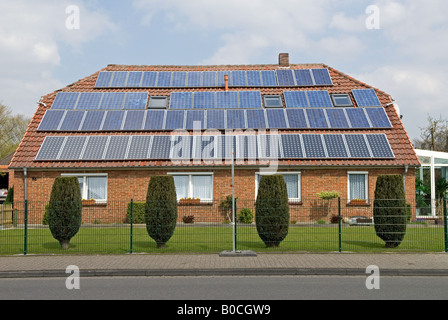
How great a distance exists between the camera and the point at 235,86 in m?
27.5

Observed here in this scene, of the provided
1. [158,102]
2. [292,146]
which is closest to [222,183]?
[292,146]

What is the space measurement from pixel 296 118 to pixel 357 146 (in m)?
3.58

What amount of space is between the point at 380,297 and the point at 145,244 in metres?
8.57

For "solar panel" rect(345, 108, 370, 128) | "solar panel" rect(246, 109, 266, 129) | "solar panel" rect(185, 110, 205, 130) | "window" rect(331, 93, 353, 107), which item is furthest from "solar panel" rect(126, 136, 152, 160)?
"window" rect(331, 93, 353, 107)

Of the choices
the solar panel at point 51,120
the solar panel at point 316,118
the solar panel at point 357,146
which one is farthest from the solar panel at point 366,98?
the solar panel at point 51,120

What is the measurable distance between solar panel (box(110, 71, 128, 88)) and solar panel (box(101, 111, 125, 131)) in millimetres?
3406

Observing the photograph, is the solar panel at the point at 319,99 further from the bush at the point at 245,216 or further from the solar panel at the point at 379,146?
the bush at the point at 245,216

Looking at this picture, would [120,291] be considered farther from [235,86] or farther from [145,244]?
[235,86]

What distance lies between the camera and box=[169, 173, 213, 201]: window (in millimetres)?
21984

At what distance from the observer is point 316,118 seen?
24047 millimetres

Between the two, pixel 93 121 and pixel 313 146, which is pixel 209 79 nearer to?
pixel 93 121

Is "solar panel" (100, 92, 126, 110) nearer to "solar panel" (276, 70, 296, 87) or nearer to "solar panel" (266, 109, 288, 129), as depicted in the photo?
"solar panel" (266, 109, 288, 129)

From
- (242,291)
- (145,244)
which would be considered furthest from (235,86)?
(242,291)

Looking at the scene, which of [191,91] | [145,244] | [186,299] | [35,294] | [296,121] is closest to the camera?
[186,299]
